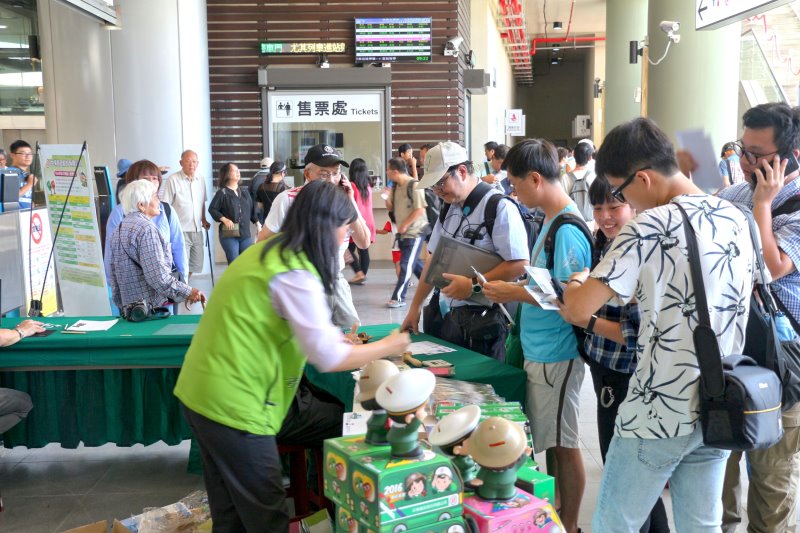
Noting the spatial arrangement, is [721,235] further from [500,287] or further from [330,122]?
[330,122]

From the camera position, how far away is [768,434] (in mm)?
1890

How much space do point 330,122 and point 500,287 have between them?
29.6ft

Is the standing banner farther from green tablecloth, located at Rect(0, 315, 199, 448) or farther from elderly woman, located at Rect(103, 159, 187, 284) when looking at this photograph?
green tablecloth, located at Rect(0, 315, 199, 448)

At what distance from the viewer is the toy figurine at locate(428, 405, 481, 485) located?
1970mm

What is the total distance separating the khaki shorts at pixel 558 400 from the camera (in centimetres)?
284

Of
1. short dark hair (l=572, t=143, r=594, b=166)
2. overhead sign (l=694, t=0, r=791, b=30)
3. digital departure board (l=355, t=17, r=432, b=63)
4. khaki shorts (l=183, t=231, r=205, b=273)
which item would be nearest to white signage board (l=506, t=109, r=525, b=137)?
digital departure board (l=355, t=17, r=432, b=63)

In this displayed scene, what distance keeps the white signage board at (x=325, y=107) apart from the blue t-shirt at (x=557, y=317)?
8806mm

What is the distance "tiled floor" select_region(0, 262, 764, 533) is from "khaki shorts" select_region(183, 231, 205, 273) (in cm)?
437

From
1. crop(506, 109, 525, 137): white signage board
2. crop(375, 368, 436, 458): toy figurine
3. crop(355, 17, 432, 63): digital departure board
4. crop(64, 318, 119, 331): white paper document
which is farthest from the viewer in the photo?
crop(506, 109, 525, 137): white signage board

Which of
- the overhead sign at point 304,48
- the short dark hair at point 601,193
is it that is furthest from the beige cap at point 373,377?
the overhead sign at point 304,48

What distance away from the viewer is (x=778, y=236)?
257 cm

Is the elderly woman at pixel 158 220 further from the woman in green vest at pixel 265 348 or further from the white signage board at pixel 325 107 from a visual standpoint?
the white signage board at pixel 325 107

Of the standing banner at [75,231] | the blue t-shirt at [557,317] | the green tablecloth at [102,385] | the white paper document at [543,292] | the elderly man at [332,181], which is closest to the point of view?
the white paper document at [543,292]

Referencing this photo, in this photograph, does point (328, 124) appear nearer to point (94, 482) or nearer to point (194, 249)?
point (194, 249)
